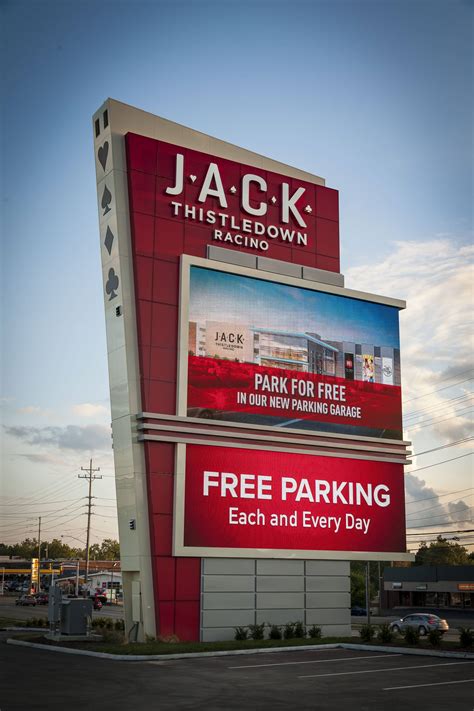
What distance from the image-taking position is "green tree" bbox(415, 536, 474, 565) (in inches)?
6102

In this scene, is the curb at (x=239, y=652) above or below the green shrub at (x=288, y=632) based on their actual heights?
below

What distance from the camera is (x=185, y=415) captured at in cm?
3098

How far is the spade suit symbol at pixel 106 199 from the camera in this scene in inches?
1286

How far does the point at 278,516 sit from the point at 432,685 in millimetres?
13553

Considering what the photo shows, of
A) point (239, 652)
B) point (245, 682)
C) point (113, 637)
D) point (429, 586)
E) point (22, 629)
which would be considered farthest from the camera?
point (429, 586)

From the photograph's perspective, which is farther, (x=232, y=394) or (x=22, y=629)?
(x=22, y=629)

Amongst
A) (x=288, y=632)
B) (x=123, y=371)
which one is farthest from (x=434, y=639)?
(x=123, y=371)

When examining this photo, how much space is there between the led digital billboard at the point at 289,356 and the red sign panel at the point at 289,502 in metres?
1.54

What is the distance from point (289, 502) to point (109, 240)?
12.8 m

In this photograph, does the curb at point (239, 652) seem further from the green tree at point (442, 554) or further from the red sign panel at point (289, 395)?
the green tree at point (442, 554)

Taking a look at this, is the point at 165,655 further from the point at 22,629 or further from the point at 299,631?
the point at 22,629

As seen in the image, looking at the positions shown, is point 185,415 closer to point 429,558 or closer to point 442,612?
point 442,612

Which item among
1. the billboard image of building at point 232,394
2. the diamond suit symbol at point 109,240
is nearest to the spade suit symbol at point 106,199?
the billboard image of building at point 232,394

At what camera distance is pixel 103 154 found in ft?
109
